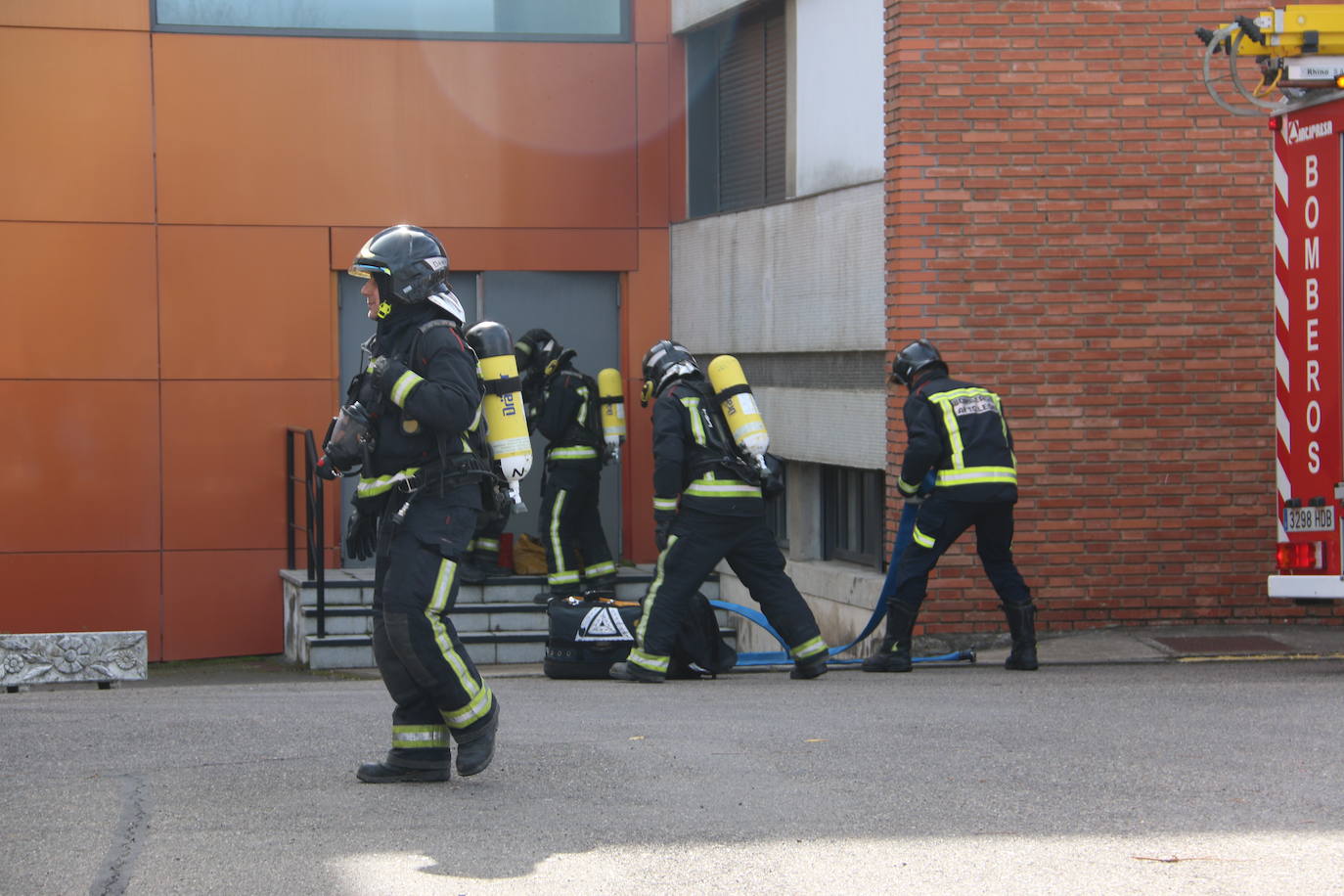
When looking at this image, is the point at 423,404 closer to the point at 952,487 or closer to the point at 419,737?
the point at 419,737

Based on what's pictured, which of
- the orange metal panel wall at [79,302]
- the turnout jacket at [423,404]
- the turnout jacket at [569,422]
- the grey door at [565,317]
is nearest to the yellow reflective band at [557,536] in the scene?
the turnout jacket at [569,422]

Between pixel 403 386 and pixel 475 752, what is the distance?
1256mm

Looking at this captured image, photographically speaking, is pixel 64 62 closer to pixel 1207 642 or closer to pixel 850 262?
pixel 850 262

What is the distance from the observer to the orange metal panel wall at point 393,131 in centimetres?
1338

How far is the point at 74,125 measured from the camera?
519 inches

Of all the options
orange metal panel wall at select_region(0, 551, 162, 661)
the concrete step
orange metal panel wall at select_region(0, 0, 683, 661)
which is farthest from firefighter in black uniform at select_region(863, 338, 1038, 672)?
orange metal panel wall at select_region(0, 551, 162, 661)

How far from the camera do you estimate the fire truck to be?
811 cm

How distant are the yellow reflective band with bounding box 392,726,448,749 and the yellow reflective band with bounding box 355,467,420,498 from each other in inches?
31.7

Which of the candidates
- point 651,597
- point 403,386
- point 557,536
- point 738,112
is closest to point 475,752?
point 403,386

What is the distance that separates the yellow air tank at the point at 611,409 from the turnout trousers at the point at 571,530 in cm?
22

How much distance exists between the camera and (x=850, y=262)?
11.2m

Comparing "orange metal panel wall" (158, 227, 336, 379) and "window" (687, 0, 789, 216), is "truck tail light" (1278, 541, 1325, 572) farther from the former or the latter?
"orange metal panel wall" (158, 227, 336, 379)

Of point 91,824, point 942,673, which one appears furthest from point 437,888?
point 942,673

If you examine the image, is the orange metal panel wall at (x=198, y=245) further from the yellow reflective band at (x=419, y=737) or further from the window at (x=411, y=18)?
the yellow reflective band at (x=419, y=737)
